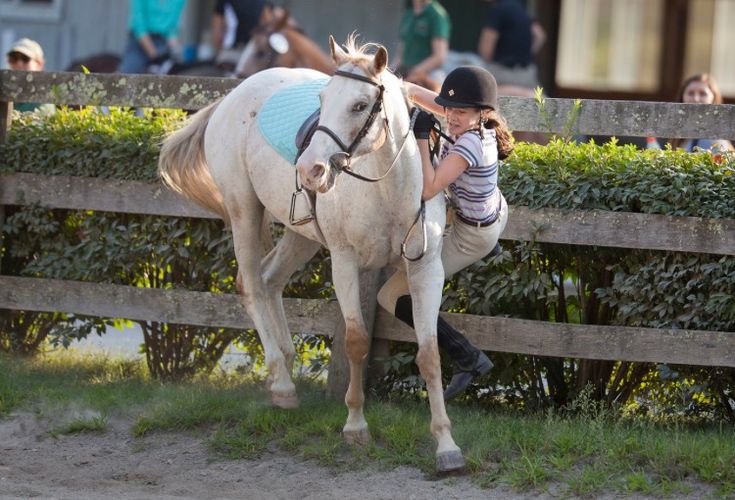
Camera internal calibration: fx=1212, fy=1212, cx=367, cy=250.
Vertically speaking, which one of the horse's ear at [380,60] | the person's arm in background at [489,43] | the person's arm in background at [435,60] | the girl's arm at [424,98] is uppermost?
the person's arm in background at [489,43]

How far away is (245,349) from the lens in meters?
7.15

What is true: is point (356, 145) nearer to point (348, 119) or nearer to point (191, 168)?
point (348, 119)

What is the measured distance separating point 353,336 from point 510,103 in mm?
1550

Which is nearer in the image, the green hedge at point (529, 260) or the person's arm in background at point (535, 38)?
the green hedge at point (529, 260)

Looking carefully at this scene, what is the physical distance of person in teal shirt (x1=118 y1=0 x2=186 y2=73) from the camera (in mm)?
12703

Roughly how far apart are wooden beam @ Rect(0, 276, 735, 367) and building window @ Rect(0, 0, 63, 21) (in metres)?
7.77

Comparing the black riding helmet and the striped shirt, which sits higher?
the black riding helmet

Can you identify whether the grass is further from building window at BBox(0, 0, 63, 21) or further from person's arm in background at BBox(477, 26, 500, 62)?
building window at BBox(0, 0, 63, 21)

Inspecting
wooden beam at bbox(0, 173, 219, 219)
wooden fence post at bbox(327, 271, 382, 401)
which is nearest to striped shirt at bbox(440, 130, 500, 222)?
wooden fence post at bbox(327, 271, 382, 401)

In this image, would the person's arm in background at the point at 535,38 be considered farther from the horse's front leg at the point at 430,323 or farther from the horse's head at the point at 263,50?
the horse's front leg at the point at 430,323

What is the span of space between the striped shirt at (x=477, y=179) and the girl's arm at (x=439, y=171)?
0.12 ft

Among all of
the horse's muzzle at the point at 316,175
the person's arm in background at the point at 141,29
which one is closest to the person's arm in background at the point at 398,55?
the person's arm in background at the point at 141,29

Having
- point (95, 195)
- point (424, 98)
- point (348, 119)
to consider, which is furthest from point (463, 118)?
point (95, 195)

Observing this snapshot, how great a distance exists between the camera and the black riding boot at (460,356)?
5754 mm
